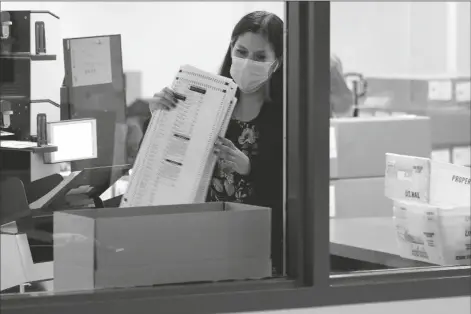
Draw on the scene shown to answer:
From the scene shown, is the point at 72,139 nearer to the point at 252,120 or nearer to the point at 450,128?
the point at 252,120

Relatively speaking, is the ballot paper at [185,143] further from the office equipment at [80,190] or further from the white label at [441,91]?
the white label at [441,91]

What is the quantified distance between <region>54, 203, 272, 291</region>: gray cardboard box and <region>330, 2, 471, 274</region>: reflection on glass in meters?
0.20

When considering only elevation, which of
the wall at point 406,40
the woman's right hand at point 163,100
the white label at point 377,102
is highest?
the wall at point 406,40

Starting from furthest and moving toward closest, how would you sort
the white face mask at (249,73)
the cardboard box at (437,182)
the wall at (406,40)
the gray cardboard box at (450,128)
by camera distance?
the wall at (406,40) < the gray cardboard box at (450,128) < the cardboard box at (437,182) < the white face mask at (249,73)

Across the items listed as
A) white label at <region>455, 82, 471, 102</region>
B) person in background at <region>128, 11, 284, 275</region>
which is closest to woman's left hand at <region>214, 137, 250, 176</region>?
person in background at <region>128, 11, 284, 275</region>

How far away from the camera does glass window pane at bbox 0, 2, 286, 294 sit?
1872 mm

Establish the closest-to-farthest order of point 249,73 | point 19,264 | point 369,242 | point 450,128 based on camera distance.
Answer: point 19,264
point 249,73
point 369,242
point 450,128

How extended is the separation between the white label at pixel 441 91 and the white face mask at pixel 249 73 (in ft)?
10.1

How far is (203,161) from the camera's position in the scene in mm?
2035

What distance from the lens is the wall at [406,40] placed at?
5715 millimetres

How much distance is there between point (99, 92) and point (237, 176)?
0.38 metres

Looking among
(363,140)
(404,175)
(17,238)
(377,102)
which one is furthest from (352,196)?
(17,238)

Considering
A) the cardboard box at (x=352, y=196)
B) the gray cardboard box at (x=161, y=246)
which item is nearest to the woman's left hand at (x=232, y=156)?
the gray cardboard box at (x=161, y=246)

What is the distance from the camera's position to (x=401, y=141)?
401 centimetres
